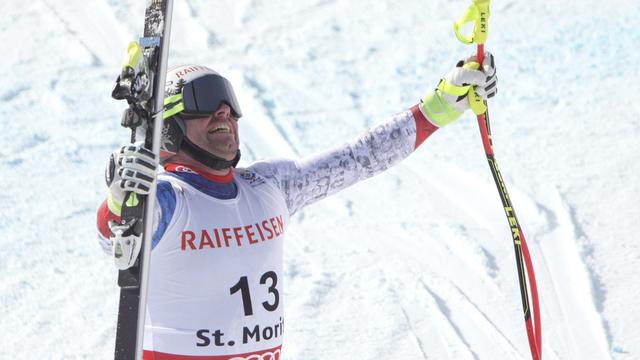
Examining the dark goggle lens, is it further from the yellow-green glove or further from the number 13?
the yellow-green glove

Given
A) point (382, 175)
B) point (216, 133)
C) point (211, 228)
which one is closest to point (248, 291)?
point (211, 228)

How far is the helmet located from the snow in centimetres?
210

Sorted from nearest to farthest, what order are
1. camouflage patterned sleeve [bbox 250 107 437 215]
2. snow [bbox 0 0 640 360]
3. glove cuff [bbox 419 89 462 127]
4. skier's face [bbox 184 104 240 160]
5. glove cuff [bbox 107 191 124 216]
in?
1. glove cuff [bbox 107 191 124 216]
2. skier's face [bbox 184 104 240 160]
3. camouflage patterned sleeve [bbox 250 107 437 215]
4. glove cuff [bbox 419 89 462 127]
5. snow [bbox 0 0 640 360]

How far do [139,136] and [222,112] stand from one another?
405 millimetres

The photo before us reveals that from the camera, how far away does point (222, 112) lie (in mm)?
3514

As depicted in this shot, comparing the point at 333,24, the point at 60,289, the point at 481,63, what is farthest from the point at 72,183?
the point at 481,63

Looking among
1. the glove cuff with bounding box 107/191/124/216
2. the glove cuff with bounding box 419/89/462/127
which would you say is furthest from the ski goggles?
the glove cuff with bounding box 419/89/462/127

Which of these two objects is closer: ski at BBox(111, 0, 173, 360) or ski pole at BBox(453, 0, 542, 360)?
ski at BBox(111, 0, 173, 360)

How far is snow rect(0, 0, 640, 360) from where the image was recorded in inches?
219

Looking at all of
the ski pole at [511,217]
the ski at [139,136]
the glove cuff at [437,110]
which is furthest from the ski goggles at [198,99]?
the ski pole at [511,217]

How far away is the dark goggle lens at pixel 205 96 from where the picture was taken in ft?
11.4

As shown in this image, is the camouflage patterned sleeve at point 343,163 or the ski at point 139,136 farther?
the camouflage patterned sleeve at point 343,163

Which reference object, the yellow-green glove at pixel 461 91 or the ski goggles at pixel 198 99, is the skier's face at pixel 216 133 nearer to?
the ski goggles at pixel 198 99

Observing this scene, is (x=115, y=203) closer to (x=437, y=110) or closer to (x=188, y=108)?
(x=188, y=108)
